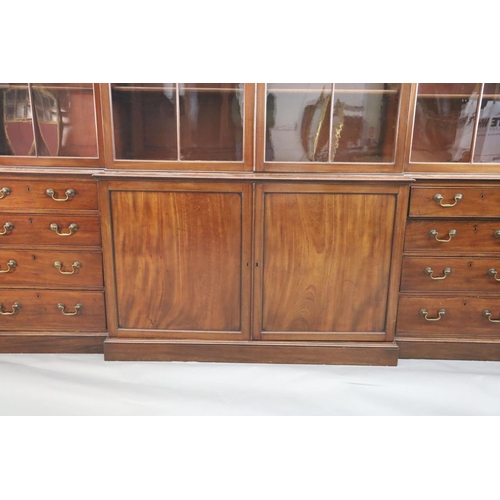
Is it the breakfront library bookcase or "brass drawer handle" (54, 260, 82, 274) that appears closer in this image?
the breakfront library bookcase

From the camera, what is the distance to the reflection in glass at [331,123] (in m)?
1.91

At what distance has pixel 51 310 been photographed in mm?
2160

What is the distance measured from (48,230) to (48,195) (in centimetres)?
16

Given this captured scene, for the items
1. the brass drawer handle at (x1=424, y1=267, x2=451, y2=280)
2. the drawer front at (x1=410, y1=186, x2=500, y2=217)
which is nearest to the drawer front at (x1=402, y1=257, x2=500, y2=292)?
the brass drawer handle at (x1=424, y1=267, x2=451, y2=280)

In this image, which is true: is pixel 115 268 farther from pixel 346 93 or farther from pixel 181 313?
pixel 346 93

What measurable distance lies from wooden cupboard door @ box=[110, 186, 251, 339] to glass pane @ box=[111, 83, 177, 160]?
17cm

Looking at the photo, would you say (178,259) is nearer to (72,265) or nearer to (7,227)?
(72,265)

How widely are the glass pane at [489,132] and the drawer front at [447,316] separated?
0.64 metres

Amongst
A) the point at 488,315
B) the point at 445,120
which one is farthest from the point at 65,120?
the point at 488,315

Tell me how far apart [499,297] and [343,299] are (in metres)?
0.73

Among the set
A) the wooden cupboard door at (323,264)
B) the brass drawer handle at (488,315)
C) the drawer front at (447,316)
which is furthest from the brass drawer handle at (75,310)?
the brass drawer handle at (488,315)

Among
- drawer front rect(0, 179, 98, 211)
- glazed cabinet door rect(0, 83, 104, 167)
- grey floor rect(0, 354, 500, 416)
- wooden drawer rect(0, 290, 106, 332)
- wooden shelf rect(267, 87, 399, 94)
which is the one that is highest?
wooden shelf rect(267, 87, 399, 94)

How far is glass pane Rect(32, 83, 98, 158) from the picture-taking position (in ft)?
6.52

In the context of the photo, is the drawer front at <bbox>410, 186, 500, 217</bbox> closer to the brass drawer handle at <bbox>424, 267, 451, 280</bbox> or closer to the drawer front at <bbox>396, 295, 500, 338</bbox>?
the brass drawer handle at <bbox>424, 267, 451, 280</bbox>
